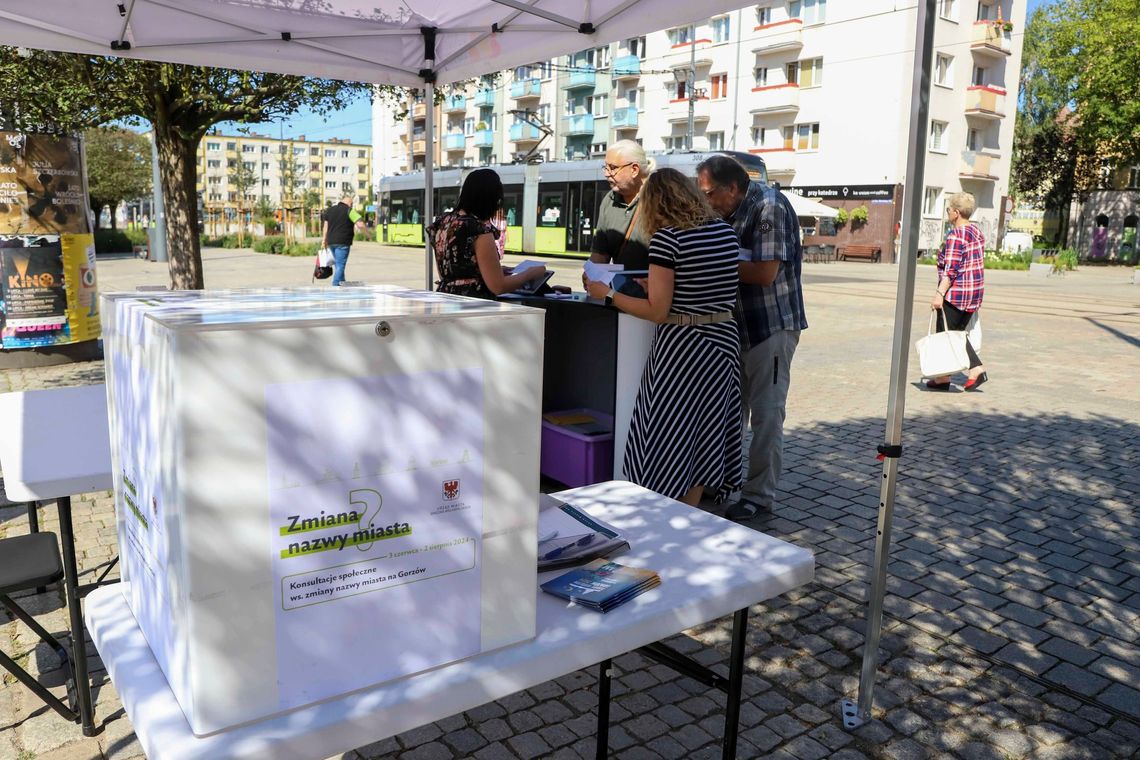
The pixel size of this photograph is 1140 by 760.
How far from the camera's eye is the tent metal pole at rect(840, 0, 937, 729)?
2641 millimetres

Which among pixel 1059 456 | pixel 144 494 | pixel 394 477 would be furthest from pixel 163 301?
pixel 1059 456

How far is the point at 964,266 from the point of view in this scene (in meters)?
8.51

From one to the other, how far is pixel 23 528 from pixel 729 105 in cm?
4820

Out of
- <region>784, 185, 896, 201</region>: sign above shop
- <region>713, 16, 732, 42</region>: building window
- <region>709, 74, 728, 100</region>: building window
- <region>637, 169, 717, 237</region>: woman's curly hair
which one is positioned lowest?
<region>637, 169, 717, 237</region>: woman's curly hair

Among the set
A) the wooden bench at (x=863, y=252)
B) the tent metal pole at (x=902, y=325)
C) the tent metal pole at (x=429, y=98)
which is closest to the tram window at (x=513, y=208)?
the wooden bench at (x=863, y=252)

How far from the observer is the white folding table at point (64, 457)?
2553 millimetres

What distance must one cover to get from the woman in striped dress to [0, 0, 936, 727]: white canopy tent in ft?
2.76

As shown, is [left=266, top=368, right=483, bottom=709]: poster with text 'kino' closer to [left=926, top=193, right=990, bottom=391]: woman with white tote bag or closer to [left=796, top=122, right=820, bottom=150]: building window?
[left=926, top=193, right=990, bottom=391]: woman with white tote bag

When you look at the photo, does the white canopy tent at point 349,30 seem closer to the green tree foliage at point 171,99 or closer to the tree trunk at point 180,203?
the green tree foliage at point 171,99

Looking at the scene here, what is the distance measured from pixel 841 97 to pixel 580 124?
18185 mm

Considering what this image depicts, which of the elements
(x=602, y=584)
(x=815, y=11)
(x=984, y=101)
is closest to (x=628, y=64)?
(x=815, y=11)

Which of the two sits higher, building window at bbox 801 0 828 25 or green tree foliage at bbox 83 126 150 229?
building window at bbox 801 0 828 25

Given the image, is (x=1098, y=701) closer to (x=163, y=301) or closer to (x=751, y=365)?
(x=751, y=365)

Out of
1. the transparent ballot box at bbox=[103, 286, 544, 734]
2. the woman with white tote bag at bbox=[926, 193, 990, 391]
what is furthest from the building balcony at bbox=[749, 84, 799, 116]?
the transparent ballot box at bbox=[103, 286, 544, 734]
